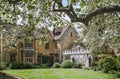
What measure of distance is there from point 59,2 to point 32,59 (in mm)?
39013

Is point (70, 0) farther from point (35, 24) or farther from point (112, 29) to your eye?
point (112, 29)

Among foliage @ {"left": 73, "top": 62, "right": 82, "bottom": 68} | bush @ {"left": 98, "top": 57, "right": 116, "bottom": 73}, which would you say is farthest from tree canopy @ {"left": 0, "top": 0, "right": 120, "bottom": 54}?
foliage @ {"left": 73, "top": 62, "right": 82, "bottom": 68}

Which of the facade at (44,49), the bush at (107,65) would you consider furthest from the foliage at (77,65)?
the bush at (107,65)

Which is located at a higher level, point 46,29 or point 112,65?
point 46,29

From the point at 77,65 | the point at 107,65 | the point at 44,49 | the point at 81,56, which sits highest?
the point at 44,49

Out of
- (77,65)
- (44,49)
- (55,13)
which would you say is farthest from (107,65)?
(55,13)

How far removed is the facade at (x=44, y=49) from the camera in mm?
47469

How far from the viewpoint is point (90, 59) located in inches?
1783

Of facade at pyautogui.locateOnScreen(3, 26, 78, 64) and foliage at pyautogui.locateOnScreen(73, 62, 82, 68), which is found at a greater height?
facade at pyautogui.locateOnScreen(3, 26, 78, 64)

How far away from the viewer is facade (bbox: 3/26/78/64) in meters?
47.5

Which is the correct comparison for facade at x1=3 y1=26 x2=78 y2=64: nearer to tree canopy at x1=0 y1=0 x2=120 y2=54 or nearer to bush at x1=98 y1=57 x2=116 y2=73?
bush at x1=98 y1=57 x2=116 y2=73

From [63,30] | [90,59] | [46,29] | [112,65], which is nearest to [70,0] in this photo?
[46,29]

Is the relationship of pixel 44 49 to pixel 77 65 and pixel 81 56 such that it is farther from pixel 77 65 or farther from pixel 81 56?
pixel 77 65

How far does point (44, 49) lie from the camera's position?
51.8 metres
